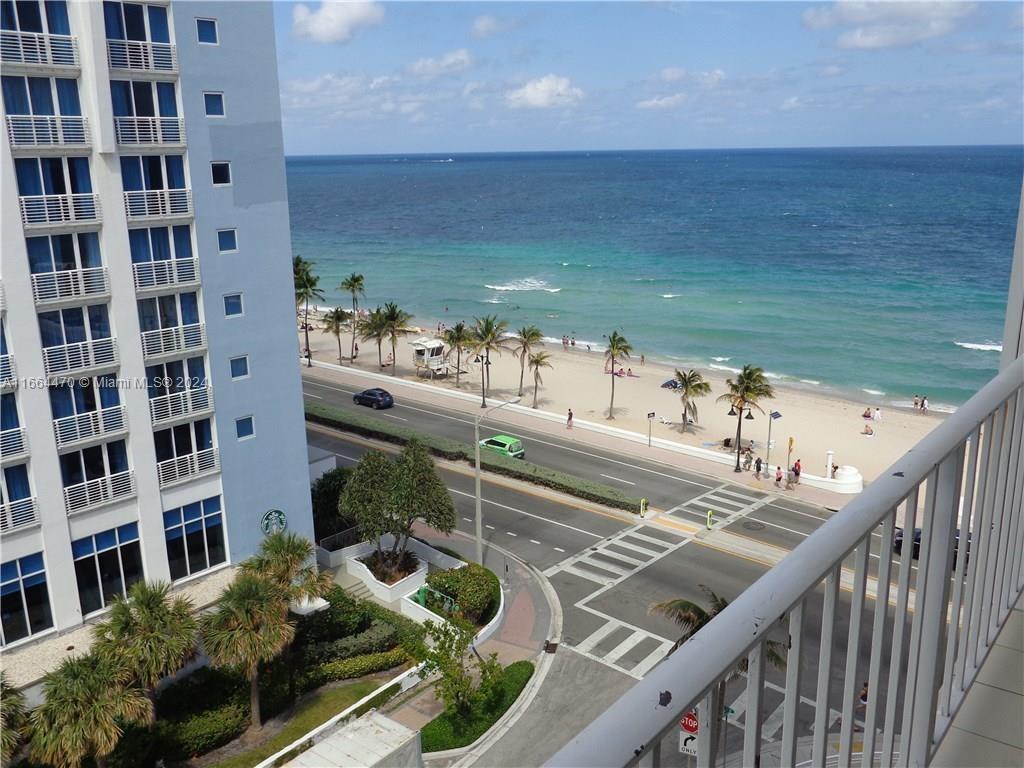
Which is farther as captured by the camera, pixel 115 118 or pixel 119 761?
pixel 115 118

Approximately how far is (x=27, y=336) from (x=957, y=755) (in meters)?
23.8

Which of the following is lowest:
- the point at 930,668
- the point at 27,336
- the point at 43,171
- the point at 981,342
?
the point at 981,342

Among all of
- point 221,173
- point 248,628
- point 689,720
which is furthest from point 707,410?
point 689,720

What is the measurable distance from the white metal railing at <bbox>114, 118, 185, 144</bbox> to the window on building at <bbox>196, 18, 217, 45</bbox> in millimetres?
2430

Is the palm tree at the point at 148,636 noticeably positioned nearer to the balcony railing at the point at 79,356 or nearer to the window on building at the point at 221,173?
the balcony railing at the point at 79,356

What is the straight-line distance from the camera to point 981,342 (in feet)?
284

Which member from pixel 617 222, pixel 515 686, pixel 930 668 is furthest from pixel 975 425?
pixel 617 222

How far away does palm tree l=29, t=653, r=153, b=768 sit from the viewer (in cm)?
1917

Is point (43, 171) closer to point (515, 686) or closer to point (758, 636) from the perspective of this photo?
point (515, 686)

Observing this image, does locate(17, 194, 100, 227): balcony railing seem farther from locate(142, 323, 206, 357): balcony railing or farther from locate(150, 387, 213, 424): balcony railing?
locate(150, 387, 213, 424): balcony railing

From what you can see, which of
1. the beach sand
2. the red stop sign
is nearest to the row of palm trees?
the red stop sign

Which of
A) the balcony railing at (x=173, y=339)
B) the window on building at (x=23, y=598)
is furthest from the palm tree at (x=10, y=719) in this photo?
the balcony railing at (x=173, y=339)

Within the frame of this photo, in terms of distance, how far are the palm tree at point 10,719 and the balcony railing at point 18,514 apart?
15.4 feet

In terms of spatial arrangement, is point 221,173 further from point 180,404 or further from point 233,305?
point 180,404
